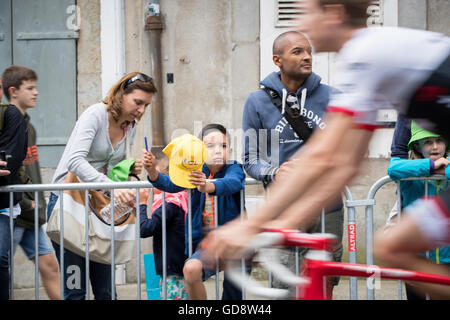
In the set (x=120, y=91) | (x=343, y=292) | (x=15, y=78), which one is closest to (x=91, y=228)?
(x=120, y=91)

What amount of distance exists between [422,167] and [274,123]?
1.00 m

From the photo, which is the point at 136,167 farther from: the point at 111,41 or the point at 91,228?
the point at 111,41

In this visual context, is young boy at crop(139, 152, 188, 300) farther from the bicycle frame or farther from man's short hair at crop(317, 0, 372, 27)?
man's short hair at crop(317, 0, 372, 27)

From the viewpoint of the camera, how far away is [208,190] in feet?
13.3

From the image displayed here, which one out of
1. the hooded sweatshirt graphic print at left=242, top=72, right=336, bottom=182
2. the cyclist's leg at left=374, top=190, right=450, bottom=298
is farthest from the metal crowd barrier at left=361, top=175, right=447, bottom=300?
the cyclist's leg at left=374, top=190, right=450, bottom=298

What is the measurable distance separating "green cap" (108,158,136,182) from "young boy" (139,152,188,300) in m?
0.16

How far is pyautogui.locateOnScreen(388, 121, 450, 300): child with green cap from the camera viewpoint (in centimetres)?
402

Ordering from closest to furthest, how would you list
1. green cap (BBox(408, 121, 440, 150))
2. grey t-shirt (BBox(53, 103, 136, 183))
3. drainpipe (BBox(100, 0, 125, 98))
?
1. green cap (BBox(408, 121, 440, 150))
2. grey t-shirt (BBox(53, 103, 136, 183))
3. drainpipe (BBox(100, 0, 125, 98))

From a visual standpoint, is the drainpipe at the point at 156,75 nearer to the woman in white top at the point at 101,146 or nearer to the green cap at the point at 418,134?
the woman in white top at the point at 101,146

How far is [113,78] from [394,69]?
220 inches

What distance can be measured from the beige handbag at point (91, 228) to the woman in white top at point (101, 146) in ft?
0.30

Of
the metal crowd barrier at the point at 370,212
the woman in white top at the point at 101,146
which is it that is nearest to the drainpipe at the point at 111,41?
the woman in white top at the point at 101,146

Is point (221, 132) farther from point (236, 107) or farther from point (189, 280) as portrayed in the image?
point (236, 107)
